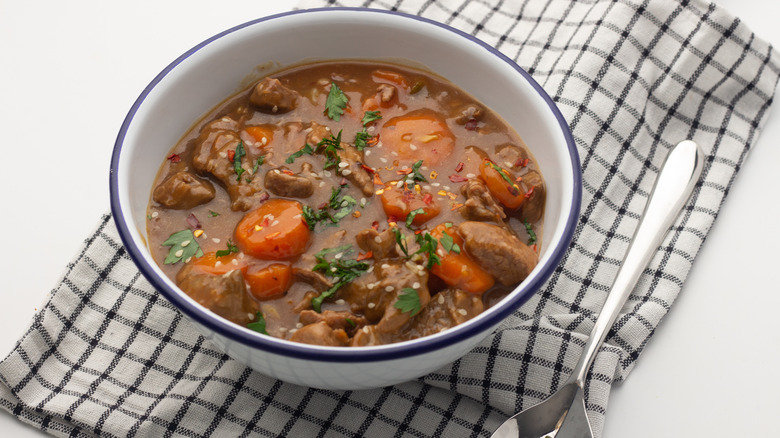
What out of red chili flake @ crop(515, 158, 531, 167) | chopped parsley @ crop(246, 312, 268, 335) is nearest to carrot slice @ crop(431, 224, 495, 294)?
red chili flake @ crop(515, 158, 531, 167)

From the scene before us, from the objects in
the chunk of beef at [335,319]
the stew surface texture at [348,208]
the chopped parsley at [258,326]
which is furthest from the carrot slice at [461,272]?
the chopped parsley at [258,326]

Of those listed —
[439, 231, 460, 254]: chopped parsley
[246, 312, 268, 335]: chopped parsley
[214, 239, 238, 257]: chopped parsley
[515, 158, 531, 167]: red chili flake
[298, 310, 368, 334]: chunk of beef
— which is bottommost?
[246, 312, 268, 335]: chopped parsley

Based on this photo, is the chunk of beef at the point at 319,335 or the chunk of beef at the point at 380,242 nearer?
the chunk of beef at the point at 319,335

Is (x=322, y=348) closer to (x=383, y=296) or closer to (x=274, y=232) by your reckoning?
(x=383, y=296)

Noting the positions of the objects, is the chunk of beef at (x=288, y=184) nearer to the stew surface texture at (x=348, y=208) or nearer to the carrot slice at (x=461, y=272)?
the stew surface texture at (x=348, y=208)

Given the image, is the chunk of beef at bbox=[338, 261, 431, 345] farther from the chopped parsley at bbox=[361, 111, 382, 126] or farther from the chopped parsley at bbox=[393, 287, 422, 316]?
the chopped parsley at bbox=[361, 111, 382, 126]

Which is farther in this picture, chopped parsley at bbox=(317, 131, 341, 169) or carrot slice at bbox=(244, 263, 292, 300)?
chopped parsley at bbox=(317, 131, 341, 169)
